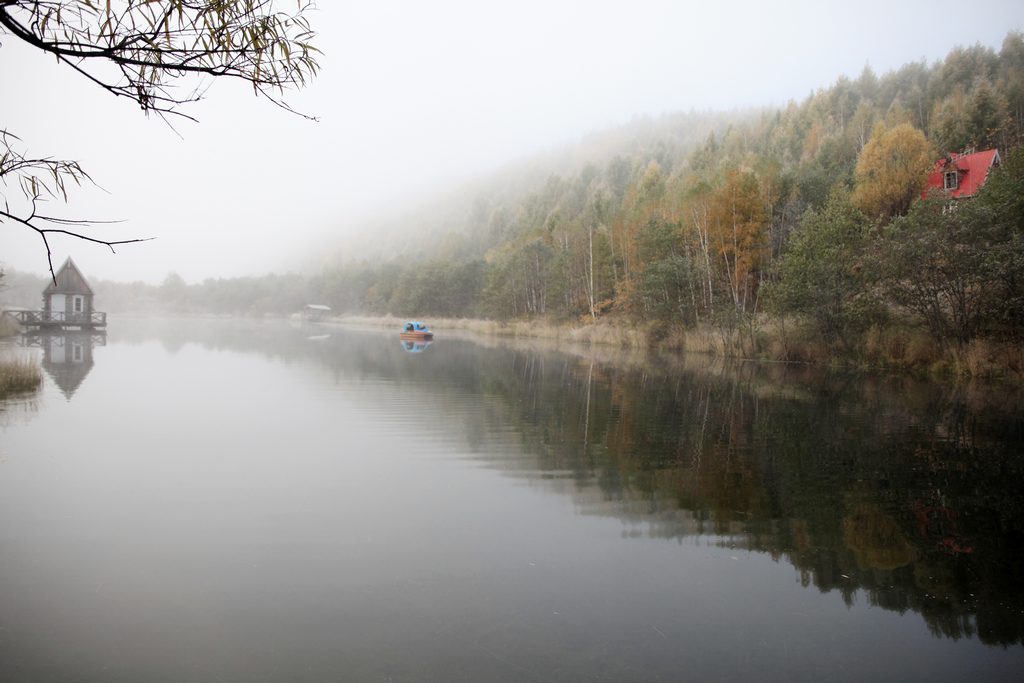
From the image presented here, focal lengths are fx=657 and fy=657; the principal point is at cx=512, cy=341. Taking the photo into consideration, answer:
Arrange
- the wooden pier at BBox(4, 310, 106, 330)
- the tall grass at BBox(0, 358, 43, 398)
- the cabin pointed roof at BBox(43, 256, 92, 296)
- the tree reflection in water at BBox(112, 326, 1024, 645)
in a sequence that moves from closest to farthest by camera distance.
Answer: the tree reflection in water at BBox(112, 326, 1024, 645) → the tall grass at BBox(0, 358, 43, 398) → the wooden pier at BBox(4, 310, 106, 330) → the cabin pointed roof at BBox(43, 256, 92, 296)

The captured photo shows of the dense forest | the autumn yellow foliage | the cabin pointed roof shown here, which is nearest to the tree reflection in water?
the dense forest

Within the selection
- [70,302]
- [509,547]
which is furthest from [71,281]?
[509,547]

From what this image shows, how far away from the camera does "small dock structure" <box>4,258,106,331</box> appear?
46531 mm

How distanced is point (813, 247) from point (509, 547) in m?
22.2

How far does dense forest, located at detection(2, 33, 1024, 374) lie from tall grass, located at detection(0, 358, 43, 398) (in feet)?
76.6

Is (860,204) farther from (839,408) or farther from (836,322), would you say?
(839,408)

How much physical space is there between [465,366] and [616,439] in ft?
45.6

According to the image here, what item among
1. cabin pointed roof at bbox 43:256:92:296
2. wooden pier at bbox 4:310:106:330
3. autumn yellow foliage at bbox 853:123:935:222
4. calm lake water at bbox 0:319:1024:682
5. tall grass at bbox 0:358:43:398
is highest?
autumn yellow foliage at bbox 853:123:935:222

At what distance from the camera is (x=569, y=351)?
33.8 meters

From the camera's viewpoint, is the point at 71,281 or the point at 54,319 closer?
the point at 54,319

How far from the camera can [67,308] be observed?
1938 inches

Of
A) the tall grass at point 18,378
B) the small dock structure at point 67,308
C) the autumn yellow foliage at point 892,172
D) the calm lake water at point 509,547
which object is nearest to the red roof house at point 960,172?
the autumn yellow foliage at point 892,172

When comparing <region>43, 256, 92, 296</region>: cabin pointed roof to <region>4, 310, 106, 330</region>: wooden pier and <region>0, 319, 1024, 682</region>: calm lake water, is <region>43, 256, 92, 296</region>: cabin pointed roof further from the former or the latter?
<region>0, 319, 1024, 682</region>: calm lake water

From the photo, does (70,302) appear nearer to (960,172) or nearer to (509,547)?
(509,547)
